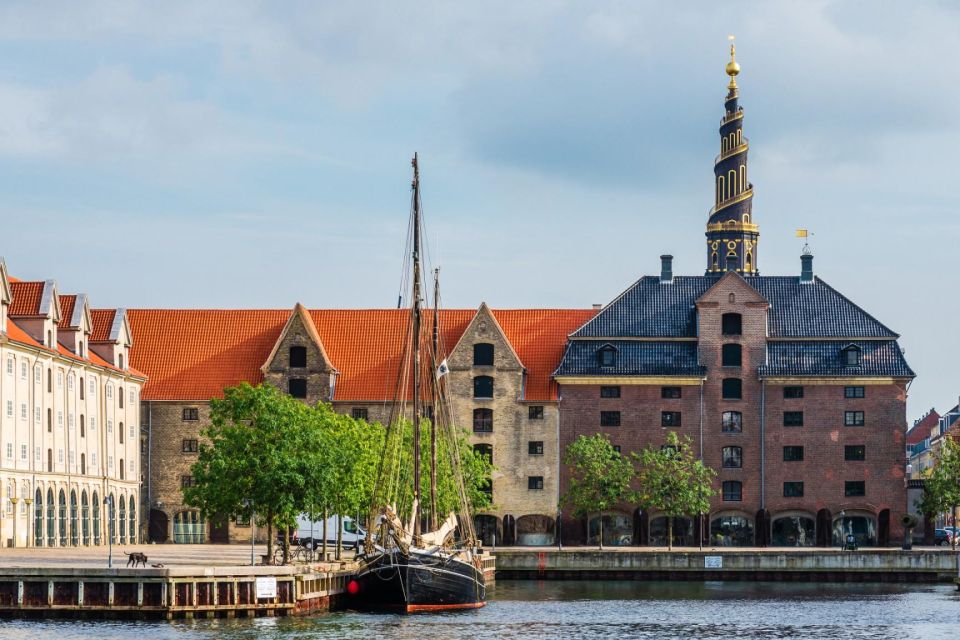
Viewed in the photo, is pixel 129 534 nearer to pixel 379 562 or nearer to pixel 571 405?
pixel 571 405

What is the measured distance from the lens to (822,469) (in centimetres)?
13512

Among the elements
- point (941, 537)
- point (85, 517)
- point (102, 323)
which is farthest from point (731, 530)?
point (102, 323)

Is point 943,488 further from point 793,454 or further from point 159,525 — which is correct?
point 159,525

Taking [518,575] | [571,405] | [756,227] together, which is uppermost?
[756,227]

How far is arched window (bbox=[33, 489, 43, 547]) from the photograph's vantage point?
11044cm

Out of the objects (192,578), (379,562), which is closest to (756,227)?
(379,562)

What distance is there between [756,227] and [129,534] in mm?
69910

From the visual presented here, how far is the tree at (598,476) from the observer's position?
129 metres

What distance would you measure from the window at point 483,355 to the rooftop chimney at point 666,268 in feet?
46.7

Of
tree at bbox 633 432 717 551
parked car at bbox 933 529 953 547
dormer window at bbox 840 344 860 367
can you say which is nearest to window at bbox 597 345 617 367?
tree at bbox 633 432 717 551

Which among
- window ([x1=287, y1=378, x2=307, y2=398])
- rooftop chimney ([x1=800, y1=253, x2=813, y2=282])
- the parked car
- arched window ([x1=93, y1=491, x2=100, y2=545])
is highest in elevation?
rooftop chimney ([x1=800, y1=253, x2=813, y2=282])

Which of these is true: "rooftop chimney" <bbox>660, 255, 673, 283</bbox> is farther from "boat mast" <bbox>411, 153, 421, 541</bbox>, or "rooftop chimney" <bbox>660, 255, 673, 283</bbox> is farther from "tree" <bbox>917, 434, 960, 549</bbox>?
"boat mast" <bbox>411, 153, 421, 541</bbox>

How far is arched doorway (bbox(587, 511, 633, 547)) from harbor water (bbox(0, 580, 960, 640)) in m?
25.2

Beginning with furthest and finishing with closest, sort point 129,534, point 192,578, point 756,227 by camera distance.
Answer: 1. point 756,227
2. point 129,534
3. point 192,578
